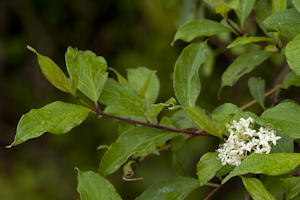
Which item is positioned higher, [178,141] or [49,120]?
[49,120]

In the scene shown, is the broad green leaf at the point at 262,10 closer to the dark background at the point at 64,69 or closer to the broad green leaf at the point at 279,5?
the broad green leaf at the point at 279,5

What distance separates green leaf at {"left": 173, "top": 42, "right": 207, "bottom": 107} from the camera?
2.24ft

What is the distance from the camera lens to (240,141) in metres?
0.55

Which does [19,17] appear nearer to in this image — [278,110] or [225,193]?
[225,193]

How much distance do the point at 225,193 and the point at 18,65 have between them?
5.85ft

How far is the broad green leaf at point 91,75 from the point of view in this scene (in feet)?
2.09

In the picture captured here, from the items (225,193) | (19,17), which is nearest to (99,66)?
(225,193)

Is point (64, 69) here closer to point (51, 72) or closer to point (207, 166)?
point (51, 72)

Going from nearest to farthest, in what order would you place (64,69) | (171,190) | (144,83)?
(171,190) → (144,83) → (64,69)

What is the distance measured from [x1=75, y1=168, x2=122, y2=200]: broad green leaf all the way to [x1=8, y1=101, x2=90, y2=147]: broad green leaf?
12cm

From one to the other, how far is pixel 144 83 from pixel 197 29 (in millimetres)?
192

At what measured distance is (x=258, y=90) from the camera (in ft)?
2.69

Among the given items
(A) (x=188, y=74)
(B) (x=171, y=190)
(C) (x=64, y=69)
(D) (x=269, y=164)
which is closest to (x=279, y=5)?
(A) (x=188, y=74)

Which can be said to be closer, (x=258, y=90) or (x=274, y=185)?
(x=274, y=185)
